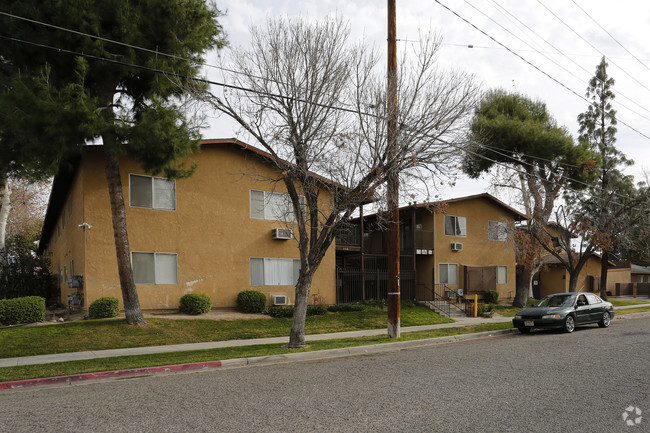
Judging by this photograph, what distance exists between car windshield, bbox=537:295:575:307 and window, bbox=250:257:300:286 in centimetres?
974

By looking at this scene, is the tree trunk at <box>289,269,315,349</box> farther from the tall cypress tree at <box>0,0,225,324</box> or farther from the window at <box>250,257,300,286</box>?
the window at <box>250,257,300,286</box>

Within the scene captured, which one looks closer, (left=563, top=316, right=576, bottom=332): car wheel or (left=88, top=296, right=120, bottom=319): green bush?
(left=88, top=296, right=120, bottom=319): green bush

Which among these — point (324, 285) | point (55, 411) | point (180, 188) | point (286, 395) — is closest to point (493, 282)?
point (324, 285)

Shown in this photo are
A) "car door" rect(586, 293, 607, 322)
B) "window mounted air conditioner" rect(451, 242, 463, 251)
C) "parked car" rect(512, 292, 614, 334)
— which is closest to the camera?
"parked car" rect(512, 292, 614, 334)

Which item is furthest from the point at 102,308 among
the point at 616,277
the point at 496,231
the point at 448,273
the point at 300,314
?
the point at 616,277

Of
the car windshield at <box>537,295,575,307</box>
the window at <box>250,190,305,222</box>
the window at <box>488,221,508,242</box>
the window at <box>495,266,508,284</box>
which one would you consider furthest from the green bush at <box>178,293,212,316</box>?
the window at <box>495,266,508,284</box>

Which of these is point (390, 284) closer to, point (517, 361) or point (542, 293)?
point (517, 361)

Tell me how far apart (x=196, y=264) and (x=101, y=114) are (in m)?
6.77

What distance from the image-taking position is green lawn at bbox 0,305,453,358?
1376 cm

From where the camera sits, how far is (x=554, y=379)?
8.70m

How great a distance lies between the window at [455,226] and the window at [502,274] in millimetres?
3803

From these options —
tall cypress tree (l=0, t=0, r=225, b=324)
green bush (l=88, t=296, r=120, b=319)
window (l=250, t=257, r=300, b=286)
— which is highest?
tall cypress tree (l=0, t=0, r=225, b=324)

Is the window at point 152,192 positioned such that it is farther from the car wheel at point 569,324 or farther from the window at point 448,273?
the window at point 448,273

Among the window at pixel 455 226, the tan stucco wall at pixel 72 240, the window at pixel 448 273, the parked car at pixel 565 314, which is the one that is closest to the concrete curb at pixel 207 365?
the parked car at pixel 565 314
